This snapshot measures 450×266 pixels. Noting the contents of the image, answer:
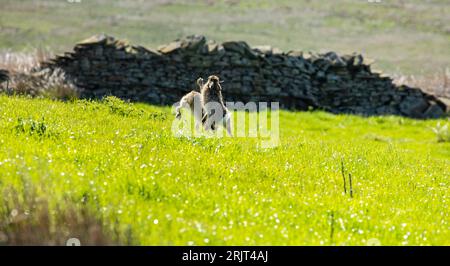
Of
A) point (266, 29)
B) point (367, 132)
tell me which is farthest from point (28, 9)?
point (367, 132)

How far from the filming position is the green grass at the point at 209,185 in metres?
8.02

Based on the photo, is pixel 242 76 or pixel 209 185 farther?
pixel 242 76

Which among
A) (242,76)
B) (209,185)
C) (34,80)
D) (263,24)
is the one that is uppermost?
(263,24)

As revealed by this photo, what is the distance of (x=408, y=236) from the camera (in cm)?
882

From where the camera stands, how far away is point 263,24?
6750cm

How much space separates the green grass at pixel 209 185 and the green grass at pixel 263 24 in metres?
34.0

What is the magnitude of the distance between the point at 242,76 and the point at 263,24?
3799cm

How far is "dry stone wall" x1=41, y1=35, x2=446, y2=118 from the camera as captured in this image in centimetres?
3012

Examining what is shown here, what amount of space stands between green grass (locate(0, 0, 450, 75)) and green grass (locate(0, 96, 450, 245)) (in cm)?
3403
